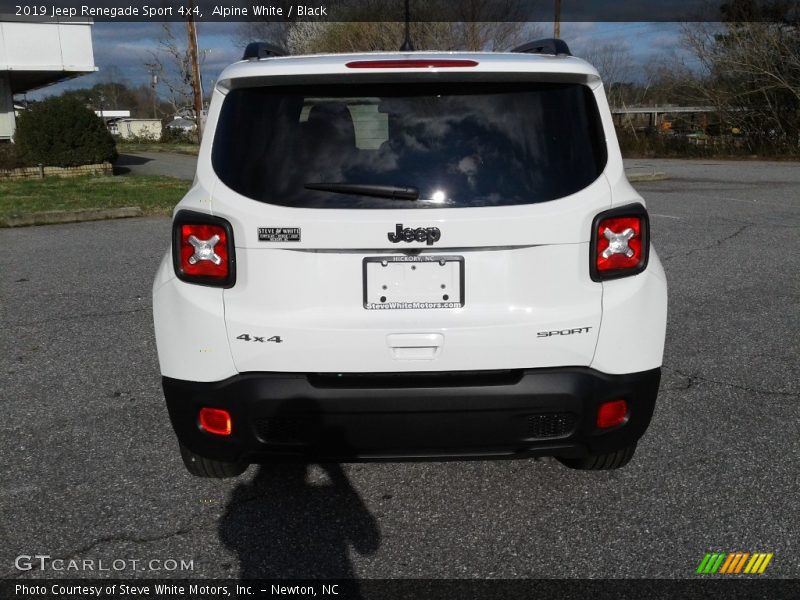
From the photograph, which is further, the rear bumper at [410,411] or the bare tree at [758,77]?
the bare tree at [758,77]

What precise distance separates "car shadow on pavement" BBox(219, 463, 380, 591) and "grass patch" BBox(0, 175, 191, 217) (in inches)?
422

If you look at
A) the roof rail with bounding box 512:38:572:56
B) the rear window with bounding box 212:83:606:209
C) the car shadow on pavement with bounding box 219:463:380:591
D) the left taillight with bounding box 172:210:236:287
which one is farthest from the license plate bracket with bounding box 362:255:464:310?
the roof rail with bounding box 512:38:572:56

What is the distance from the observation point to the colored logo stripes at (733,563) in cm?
273

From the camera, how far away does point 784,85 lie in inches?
1162

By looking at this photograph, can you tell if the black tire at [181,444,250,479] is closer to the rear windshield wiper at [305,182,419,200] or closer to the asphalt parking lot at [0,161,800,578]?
the asphalt parking lot at [0,161,800,578]

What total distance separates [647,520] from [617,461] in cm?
30

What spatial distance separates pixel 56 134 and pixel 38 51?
4777 millimetres

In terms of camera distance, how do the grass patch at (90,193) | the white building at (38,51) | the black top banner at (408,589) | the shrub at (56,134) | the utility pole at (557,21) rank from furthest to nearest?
the utility pole at (557,21)
the white building at (38,51)
the shrub at (56,134)
the grass patch at (90,193)
the black top banner at (408,589)

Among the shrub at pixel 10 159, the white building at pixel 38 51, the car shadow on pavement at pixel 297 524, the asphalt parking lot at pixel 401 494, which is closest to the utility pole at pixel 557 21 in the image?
the white building at pixel 38 51

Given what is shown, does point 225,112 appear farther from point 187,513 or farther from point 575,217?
point 187,513

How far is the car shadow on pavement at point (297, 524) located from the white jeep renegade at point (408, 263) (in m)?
0.37

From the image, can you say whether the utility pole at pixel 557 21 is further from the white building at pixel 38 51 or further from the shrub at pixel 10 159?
the shrub at pixel 10 159

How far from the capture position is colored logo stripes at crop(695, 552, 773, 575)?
2.73 meters

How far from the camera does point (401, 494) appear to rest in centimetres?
331
